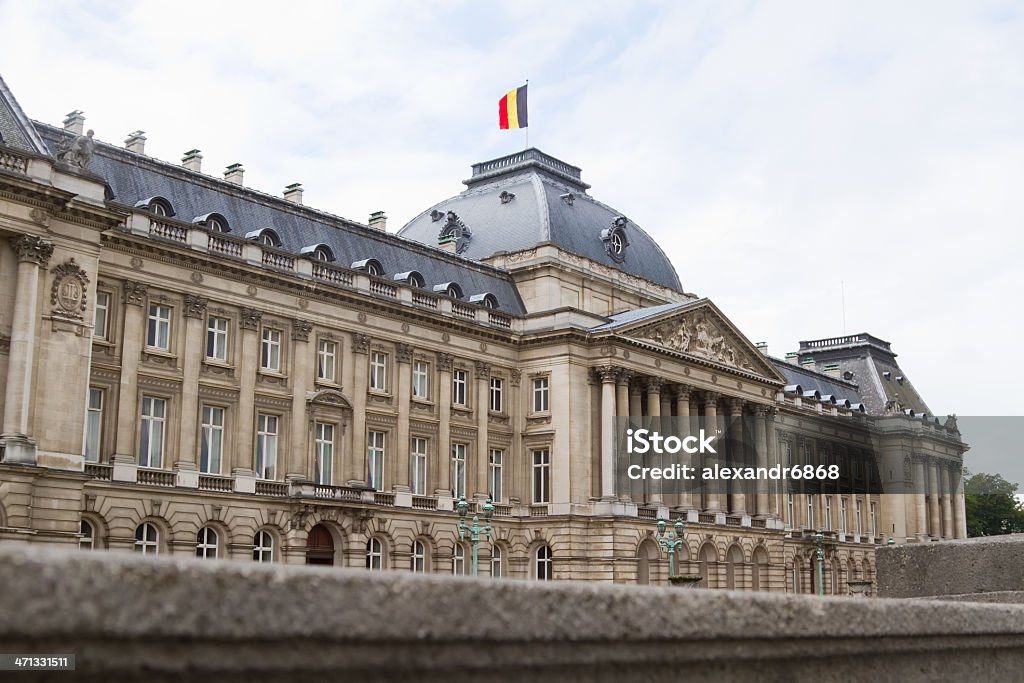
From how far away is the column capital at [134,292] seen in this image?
1762 inches

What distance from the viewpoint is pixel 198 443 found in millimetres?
46531

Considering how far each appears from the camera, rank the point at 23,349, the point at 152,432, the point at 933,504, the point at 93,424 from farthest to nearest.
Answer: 1. the point at 933,504
2. the point at 152,432
3. the point at 93,424
4. the point at 23,349

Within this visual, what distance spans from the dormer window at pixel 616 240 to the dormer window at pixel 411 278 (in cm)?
1464

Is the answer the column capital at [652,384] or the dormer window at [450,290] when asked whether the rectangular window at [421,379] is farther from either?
the column capital at [652,384]

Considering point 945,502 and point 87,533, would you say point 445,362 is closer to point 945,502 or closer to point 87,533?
point 87,533

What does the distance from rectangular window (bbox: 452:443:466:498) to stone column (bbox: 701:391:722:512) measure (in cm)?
1604

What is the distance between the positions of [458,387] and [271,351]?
11853 mm

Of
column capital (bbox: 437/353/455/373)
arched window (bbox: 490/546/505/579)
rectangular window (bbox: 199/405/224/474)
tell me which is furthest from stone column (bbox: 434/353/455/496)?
rectangular window (bbox: 199/405/224/474)

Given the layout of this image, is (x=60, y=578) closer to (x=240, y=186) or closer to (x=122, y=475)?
(x=122, y=475)

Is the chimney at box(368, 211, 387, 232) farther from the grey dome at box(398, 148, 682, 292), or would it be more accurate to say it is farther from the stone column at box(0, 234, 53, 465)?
the stone column at box(0, 234, 53, 465)

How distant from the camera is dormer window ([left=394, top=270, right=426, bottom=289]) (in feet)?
189

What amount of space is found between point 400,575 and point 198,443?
4531 cm

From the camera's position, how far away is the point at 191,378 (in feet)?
152

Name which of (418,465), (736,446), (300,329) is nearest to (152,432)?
(300,329)
